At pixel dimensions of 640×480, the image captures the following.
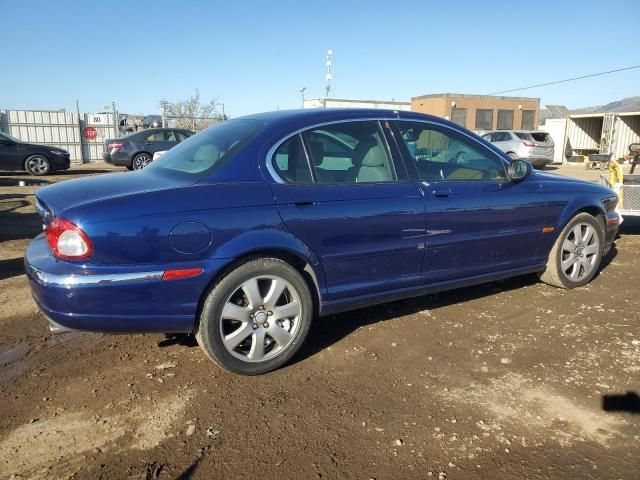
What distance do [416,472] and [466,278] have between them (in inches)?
78.9

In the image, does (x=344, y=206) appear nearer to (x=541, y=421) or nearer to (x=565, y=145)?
(x=541, y=421)

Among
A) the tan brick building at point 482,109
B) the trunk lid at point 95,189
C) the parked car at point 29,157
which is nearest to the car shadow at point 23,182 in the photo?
the parked car at point 29,157

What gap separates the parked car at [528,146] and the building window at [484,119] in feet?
65.0

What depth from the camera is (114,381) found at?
305 centimetres

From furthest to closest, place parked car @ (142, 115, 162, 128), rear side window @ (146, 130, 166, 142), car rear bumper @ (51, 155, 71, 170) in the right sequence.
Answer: parked car @ (142, 115, 162, 128) → rear side window @ (146, 130, 166, 142) → car rear bumper @ (51, 155, 71, 170)

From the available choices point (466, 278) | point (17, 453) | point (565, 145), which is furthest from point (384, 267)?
point (565, 145)

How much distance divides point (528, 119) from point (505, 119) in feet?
9.52

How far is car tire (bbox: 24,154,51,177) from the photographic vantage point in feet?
46.4

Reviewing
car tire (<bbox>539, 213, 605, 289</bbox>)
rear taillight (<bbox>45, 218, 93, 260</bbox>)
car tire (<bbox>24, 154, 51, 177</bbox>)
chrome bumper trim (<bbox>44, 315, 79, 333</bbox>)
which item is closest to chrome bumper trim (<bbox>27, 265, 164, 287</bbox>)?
rear taillight (<bbox>45, 218, 93, 260</bbox>)

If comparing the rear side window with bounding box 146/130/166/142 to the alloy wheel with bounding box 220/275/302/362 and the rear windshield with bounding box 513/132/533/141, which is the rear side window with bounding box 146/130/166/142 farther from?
the rear windshield with bounding box 513/132/533/141

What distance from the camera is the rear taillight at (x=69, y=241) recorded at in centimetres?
262

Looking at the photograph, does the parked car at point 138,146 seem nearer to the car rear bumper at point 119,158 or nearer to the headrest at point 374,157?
the car rear bumper at point 119,158

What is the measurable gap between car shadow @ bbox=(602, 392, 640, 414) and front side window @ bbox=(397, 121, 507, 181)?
1.82 metres

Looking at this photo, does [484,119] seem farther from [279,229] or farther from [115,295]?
[115,295]
